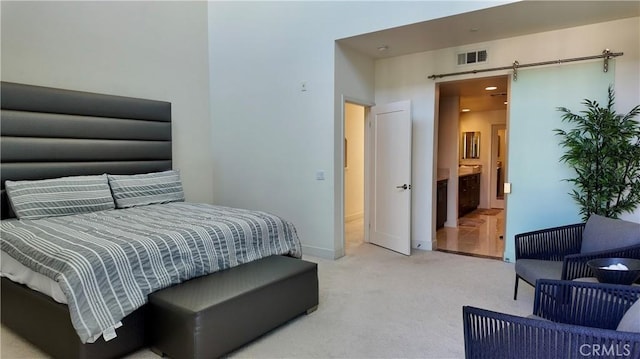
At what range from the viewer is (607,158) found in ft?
13.0

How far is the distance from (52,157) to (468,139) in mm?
8499

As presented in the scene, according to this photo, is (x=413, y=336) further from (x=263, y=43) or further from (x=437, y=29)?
(x=263, y=43)

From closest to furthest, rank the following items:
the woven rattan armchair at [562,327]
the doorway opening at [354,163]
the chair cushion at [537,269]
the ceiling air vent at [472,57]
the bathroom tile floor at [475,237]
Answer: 1. the woven rattan armchair at [562,327]
2. the chair cushion at [537,269]
3. the ceiling air vent at [472,57]
4. the bathroom tile floor at [475,237]
5. the doorway opening at [354,163]

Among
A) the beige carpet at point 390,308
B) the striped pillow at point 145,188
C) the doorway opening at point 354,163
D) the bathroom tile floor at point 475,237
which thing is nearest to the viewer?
the beige carpet at point 390,308

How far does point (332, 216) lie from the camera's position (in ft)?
16.1

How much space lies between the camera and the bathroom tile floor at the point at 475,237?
A: 5281mm

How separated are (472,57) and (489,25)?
73 centimetres

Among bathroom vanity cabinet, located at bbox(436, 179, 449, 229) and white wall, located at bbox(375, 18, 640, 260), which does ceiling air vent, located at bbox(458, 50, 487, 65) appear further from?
bathroom vanity cabinet, located at bbox(436, 179, 449, 229)

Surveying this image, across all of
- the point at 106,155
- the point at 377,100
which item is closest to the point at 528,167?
the point at 377,100

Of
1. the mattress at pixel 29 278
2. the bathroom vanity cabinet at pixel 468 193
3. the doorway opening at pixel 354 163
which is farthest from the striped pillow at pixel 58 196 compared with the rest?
the bathroom vanity cabinet at pixel 468 193

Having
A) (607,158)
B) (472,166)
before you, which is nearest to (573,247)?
(607,158)

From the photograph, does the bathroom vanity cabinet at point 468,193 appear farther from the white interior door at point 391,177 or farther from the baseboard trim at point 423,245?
the white interior door at point 391,177

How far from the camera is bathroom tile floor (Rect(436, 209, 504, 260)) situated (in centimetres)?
528

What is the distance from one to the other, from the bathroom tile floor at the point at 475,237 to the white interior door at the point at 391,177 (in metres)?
0.75
